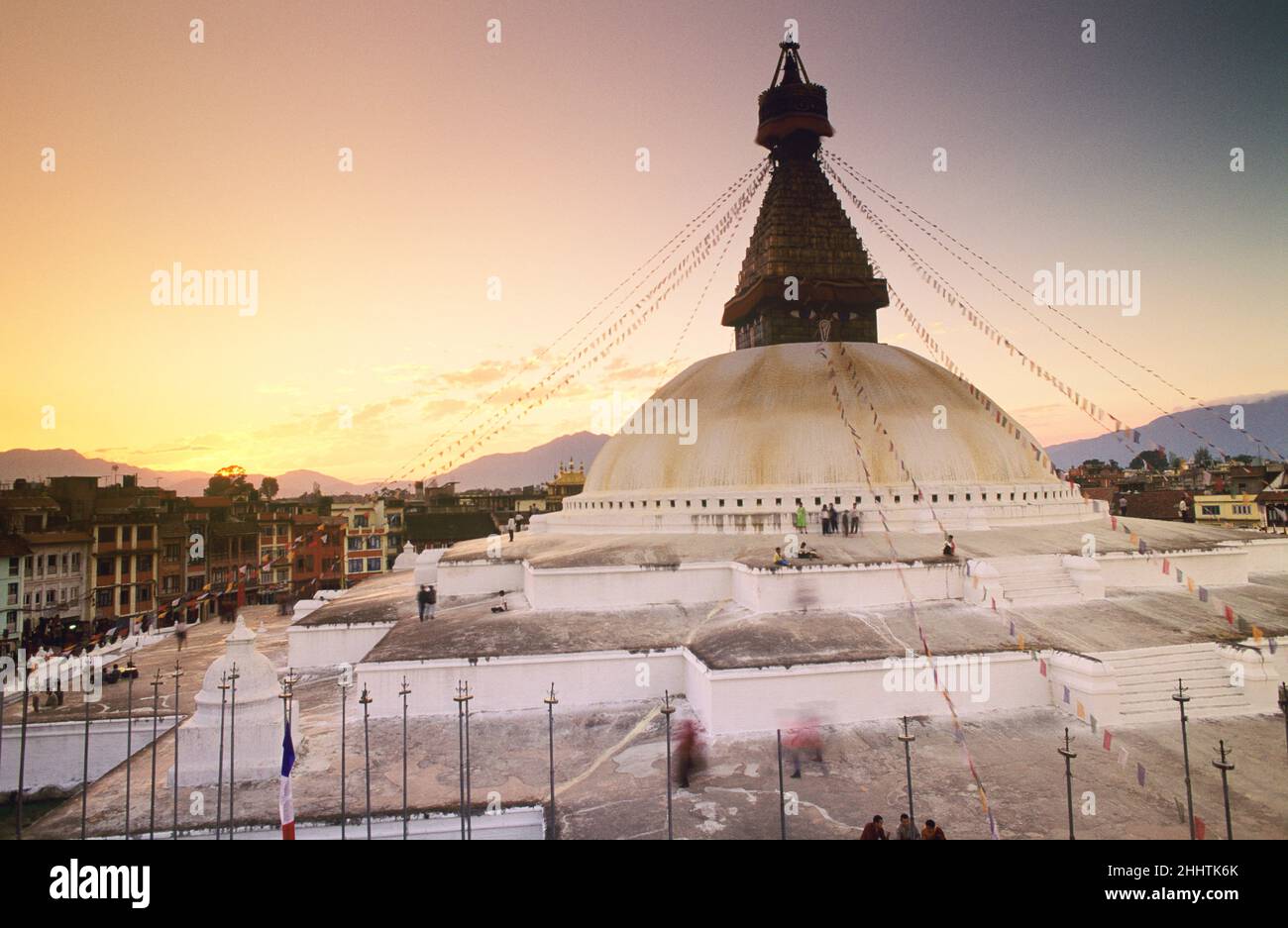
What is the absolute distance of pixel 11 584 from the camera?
24.5 metres

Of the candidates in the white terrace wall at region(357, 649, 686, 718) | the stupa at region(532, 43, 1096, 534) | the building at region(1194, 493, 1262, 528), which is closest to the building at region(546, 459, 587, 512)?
the stupa at region(532, 43, 1096, 534)

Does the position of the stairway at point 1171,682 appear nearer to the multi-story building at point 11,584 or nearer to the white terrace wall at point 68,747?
the white terrace wall at point 68,747

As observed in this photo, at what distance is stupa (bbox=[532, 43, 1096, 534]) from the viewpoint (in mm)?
15922

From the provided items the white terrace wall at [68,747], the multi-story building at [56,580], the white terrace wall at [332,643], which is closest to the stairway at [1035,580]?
the white terrace wall at [332,643]

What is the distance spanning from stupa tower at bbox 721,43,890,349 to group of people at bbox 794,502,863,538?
260 inches

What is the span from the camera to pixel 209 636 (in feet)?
57.2

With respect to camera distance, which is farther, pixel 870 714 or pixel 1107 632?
pixel 1107 632

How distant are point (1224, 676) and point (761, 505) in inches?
326

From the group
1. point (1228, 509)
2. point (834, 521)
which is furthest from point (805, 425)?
point (1228, 509)

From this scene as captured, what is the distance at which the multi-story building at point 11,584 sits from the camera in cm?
2389

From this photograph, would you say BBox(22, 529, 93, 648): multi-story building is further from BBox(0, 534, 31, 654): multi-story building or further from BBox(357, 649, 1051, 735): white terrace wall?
BBox(357, 649, 1051, 735): white terrace wall

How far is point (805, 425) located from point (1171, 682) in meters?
8.42
